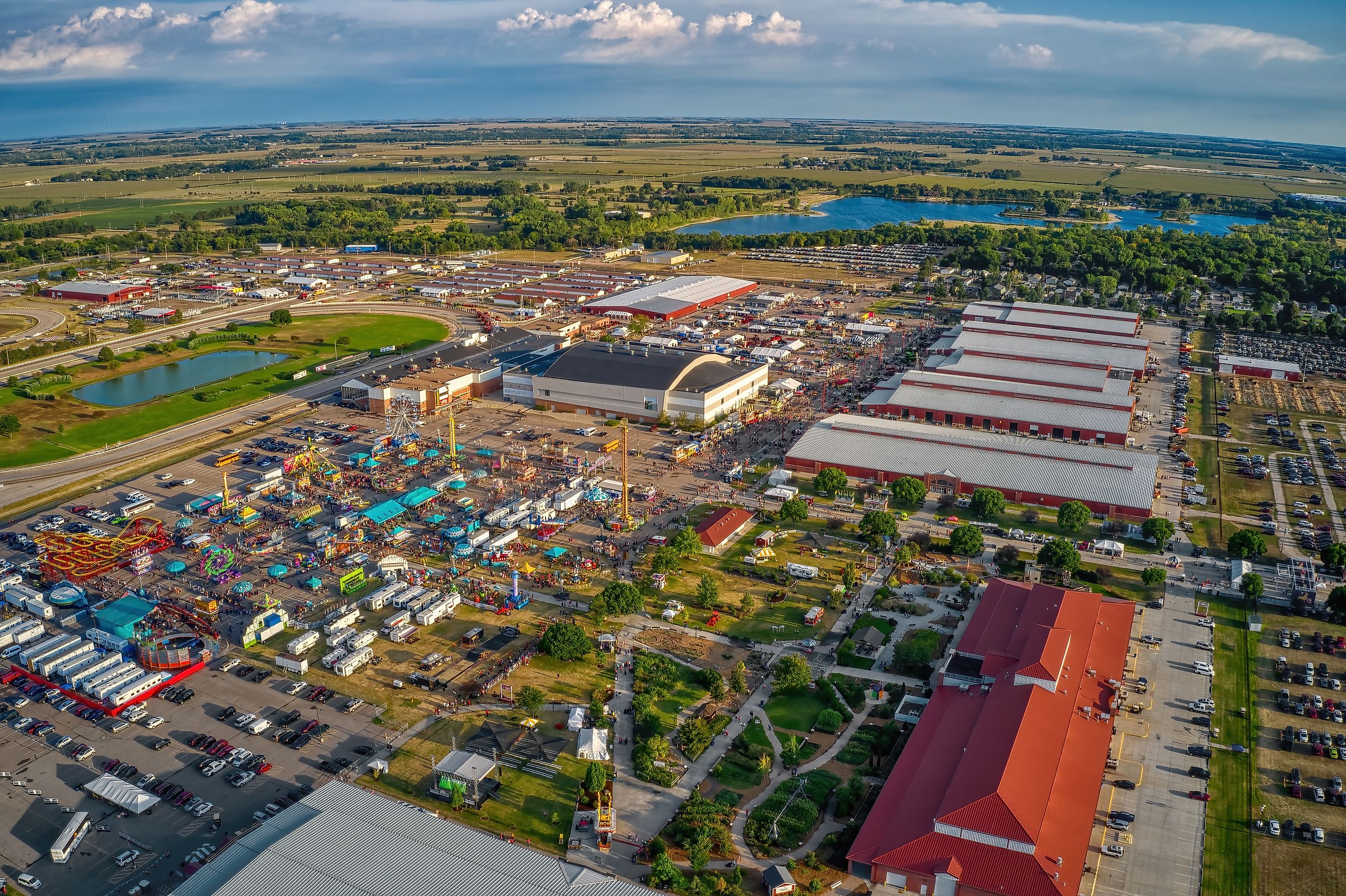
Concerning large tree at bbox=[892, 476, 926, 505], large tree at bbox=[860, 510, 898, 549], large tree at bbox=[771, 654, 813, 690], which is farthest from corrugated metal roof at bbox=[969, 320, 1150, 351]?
large tree at bbox=[771, 654, 813, 690]

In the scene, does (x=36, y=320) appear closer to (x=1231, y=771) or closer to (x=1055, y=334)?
(x=1055, y=334)

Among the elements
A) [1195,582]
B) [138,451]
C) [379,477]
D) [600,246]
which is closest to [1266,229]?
[600,246]

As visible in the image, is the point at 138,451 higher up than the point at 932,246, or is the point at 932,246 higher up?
the point at 932,246

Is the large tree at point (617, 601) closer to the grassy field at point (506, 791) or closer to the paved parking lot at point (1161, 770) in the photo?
the grassy field at point (506, 791)

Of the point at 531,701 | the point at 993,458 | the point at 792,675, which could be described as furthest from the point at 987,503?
the point at 531,701

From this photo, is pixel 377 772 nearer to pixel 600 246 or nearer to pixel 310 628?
pixel 310 628

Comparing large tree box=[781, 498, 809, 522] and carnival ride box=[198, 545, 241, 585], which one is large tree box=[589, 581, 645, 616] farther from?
carnival ride box=[198, 545, 241, 585]

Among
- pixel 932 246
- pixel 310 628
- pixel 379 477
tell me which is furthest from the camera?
pixel 932 246
